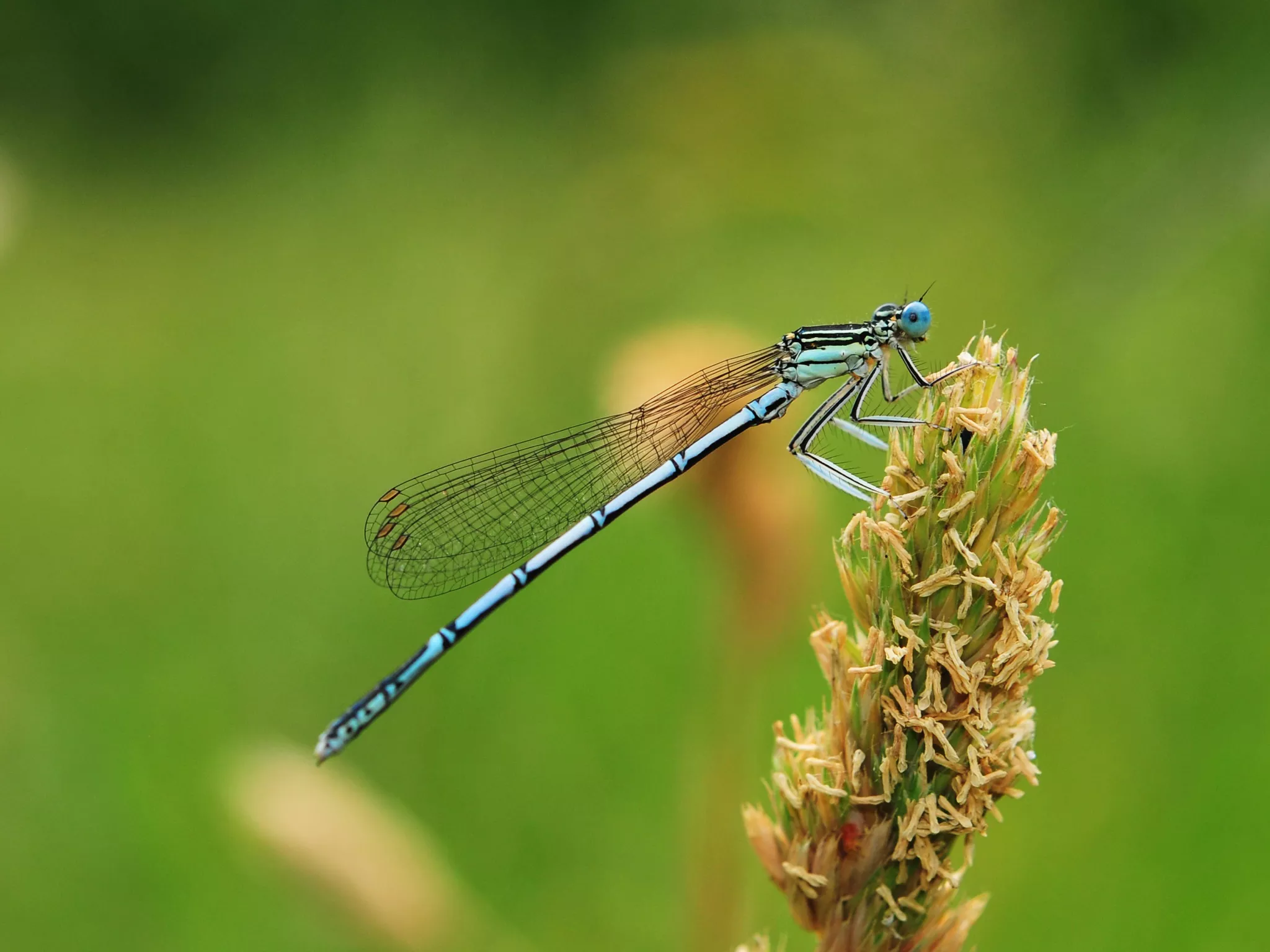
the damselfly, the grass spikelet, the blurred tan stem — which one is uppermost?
the damselfly

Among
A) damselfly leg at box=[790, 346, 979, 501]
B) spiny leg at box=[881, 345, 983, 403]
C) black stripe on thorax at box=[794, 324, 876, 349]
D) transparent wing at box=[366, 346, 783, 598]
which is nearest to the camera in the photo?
spiny leg at box=[881, 345, 983, 403]

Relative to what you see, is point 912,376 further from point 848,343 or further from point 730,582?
point 730,582

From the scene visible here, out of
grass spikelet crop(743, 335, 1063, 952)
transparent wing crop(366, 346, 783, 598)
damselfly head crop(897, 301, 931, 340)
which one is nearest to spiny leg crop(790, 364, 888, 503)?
damselfly head crop(897, 301, 931, 340)

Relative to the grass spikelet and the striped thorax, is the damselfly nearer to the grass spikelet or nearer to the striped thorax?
the striped thorax

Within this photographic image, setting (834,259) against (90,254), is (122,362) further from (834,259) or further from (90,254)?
(834,259)

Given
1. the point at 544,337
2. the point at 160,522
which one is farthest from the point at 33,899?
the point at 544,337

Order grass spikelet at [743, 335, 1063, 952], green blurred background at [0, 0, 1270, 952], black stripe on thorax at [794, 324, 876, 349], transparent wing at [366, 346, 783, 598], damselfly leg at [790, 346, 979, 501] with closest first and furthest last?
grass spikelet at [743, 335, 1063, 952] < damselfly leg at [790, 346, 979, 501] < green blurred background at [0, 0, 1270, 952] < black stripe on thorax at [794, 324, 876, 349] < transparent wing at [366, 346, 783, 598]

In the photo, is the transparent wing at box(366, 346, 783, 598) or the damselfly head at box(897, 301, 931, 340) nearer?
the damselfly head at box(897, 301, 931, 340)
